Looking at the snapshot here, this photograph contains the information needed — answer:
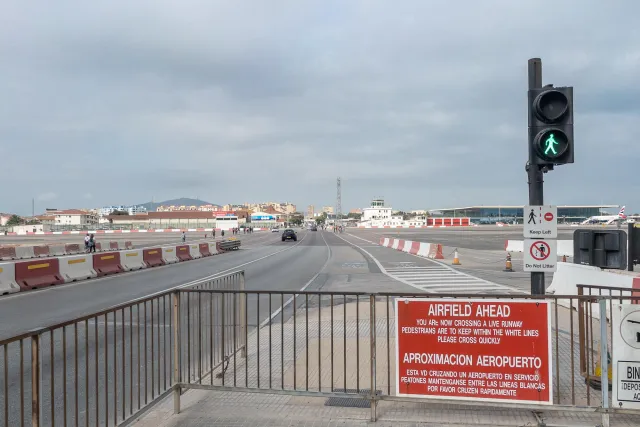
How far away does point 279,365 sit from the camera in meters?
7.08

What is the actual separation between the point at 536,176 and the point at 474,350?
2983mm

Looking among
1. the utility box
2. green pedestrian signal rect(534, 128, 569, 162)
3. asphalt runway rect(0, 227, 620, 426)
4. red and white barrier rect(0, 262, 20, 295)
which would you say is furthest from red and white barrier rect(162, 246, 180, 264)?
green pedestrian signal rect(534, 128, 569, 162)

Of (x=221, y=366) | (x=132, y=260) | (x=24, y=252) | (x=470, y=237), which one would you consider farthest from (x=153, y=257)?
(x=470, y=237)

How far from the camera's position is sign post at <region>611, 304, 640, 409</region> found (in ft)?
15.2

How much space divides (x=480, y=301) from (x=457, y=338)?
17.0 inches

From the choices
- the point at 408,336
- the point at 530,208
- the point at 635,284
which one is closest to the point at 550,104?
the point at 530,208

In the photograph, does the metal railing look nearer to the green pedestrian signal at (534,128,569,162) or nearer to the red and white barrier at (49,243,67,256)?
the green pedestrian signal at (534,128,569,162)

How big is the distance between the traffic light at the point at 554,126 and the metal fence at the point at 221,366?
1.91 m

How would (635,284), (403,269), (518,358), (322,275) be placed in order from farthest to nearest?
(403,269)
(322,275)
(635,284)
(518,358)

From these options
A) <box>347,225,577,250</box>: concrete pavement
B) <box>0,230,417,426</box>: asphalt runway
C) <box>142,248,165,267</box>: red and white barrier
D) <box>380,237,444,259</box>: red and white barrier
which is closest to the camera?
<box>0,230,417,426</box>: asphalt runway

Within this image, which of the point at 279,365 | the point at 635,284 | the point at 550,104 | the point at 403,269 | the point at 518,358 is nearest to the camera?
the point at 518,358

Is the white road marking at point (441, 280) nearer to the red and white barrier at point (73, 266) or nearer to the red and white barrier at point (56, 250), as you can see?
the red and white barrier at point (73, 266)

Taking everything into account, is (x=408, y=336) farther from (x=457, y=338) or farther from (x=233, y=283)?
(x=233, y=283)

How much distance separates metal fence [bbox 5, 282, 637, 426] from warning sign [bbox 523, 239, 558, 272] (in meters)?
0.65
